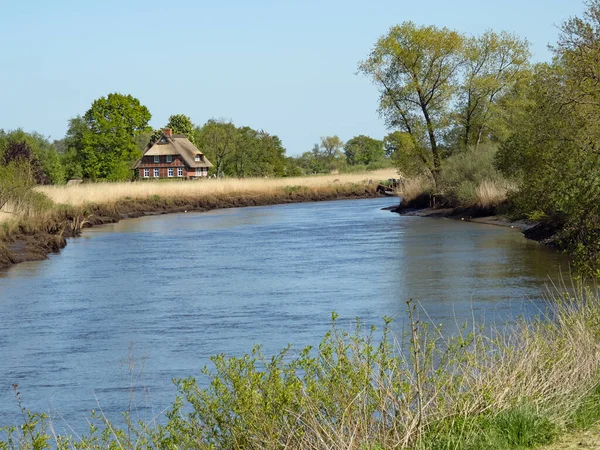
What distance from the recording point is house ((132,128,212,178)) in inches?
4102

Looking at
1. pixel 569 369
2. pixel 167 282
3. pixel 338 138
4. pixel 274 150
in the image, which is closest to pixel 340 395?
pixel 569 369

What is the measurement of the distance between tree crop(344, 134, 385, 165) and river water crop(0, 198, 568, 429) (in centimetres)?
12768

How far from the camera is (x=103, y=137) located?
3802 inches

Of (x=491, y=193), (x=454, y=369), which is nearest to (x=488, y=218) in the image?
(x=491, y=193)

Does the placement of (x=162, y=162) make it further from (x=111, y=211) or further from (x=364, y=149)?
(x=364, y=149)

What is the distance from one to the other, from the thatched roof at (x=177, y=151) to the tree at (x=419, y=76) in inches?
2007

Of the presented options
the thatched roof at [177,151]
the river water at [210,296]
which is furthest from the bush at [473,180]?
the thatched roof at [177,151]

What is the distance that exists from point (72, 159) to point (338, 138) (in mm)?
66403

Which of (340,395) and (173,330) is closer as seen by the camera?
(340,395)

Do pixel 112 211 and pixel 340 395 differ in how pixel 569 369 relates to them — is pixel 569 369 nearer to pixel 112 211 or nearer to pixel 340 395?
pixel 340 395

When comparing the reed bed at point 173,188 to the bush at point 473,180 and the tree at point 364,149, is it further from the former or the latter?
the tree at point 364,149

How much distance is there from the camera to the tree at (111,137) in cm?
9450

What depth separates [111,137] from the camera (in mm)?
97688

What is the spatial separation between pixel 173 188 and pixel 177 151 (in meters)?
38.1
